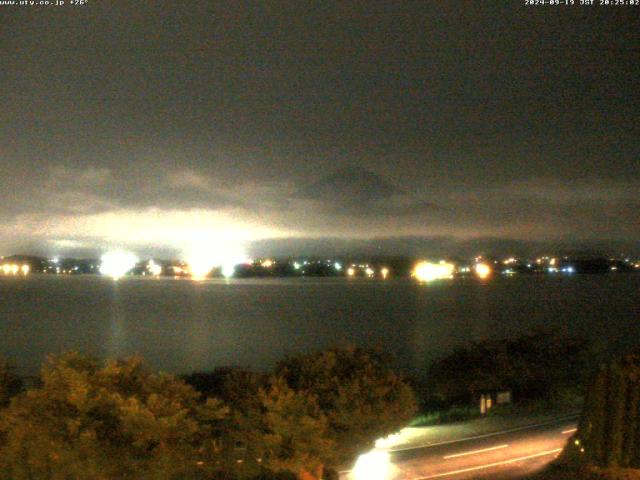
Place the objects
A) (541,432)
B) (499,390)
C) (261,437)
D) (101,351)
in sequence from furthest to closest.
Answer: (101,351), (499,390), (541,432), (261,437)

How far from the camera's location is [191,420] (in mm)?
9523

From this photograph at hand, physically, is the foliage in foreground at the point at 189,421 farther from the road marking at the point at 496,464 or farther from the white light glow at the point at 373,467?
the road marking at the point at 496,464

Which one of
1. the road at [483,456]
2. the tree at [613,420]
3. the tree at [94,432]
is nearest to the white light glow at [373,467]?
the road at [483,456]

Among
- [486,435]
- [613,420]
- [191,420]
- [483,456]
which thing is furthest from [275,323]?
[191,420]

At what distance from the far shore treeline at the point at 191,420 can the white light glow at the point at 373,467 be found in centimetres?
58

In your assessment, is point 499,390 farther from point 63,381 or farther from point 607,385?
point 63,381

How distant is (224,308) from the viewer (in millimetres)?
103250

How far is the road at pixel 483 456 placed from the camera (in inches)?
526

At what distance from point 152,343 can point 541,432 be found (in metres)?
53.3

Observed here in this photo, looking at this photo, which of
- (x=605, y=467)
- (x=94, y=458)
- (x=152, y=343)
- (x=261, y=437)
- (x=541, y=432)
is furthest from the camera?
(x=152, y=343)

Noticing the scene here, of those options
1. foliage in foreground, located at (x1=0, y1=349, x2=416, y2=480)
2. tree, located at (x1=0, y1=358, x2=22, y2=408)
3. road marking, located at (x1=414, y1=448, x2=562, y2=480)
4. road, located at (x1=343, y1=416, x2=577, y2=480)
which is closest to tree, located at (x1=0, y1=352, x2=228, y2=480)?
foliage in foreground, located at (x1=0, y1=349, x2=416, y2=480)

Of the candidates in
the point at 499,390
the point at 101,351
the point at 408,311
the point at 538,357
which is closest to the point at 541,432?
the point at 499,390

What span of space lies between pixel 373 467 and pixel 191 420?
5237 millimetres

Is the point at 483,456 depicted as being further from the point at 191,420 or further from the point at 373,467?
the point at 191,420
